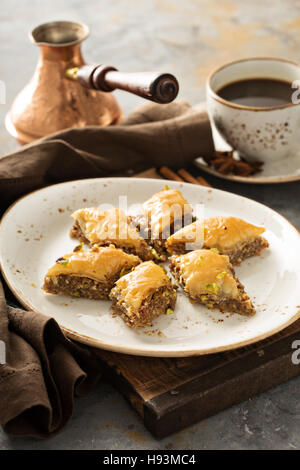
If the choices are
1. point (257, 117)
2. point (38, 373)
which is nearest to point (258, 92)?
point (257, 117)

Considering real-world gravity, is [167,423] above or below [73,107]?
below

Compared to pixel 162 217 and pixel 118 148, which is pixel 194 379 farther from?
pixel 118 148

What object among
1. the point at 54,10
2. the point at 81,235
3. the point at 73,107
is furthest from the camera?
the point at 54,10

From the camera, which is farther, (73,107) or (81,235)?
(73,107)

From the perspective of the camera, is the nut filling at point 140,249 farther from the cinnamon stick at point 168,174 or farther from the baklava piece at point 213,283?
the cinnamon stick at point 168,174

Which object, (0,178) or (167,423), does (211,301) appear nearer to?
(167,423)

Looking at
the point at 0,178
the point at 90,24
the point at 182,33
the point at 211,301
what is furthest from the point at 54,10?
the point at 211,301

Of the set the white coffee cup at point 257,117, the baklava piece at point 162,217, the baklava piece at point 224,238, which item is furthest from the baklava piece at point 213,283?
the white coffee cup at point 257,117

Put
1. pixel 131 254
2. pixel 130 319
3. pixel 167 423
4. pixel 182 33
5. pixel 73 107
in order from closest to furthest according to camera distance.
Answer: pixel 167 423 < pixel 130 319 < pixel 131 254 < pixel 73 107 < pixel 182 33
